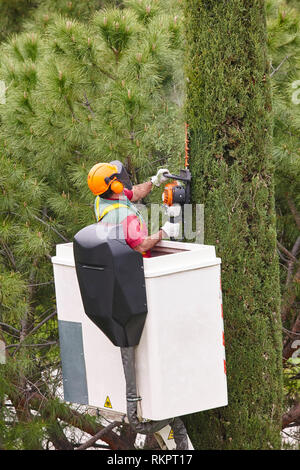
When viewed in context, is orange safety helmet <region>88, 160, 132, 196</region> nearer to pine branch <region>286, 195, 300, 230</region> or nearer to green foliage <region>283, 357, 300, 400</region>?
pine branch <region>286, 195, 300, 230</region>

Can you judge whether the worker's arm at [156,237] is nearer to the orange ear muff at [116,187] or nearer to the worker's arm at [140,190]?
the orange ear muff at [116,187]

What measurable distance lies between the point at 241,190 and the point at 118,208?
881mm

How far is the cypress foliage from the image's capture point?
13.8 ft

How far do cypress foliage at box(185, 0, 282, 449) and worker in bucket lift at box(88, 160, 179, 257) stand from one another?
0.60 metres

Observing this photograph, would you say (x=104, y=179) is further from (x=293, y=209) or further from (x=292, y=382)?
(x=292, y=382)

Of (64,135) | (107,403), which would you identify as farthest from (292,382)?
(64,135)

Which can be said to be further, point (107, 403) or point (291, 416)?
point (291, 416)

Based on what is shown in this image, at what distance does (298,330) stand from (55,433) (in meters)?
2.10

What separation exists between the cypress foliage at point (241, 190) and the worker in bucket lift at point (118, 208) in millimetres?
601

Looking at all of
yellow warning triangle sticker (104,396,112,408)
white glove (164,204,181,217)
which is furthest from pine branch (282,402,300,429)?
white glove (164,204,181,217)

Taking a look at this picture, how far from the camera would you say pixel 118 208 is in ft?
12.3

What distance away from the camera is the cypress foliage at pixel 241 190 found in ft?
13.8

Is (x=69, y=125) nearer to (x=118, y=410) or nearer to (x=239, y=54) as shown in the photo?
(x=239, y=54)

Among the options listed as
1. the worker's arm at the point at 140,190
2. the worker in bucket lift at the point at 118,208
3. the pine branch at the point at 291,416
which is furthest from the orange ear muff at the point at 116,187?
the pine branch at the point at 291,416
